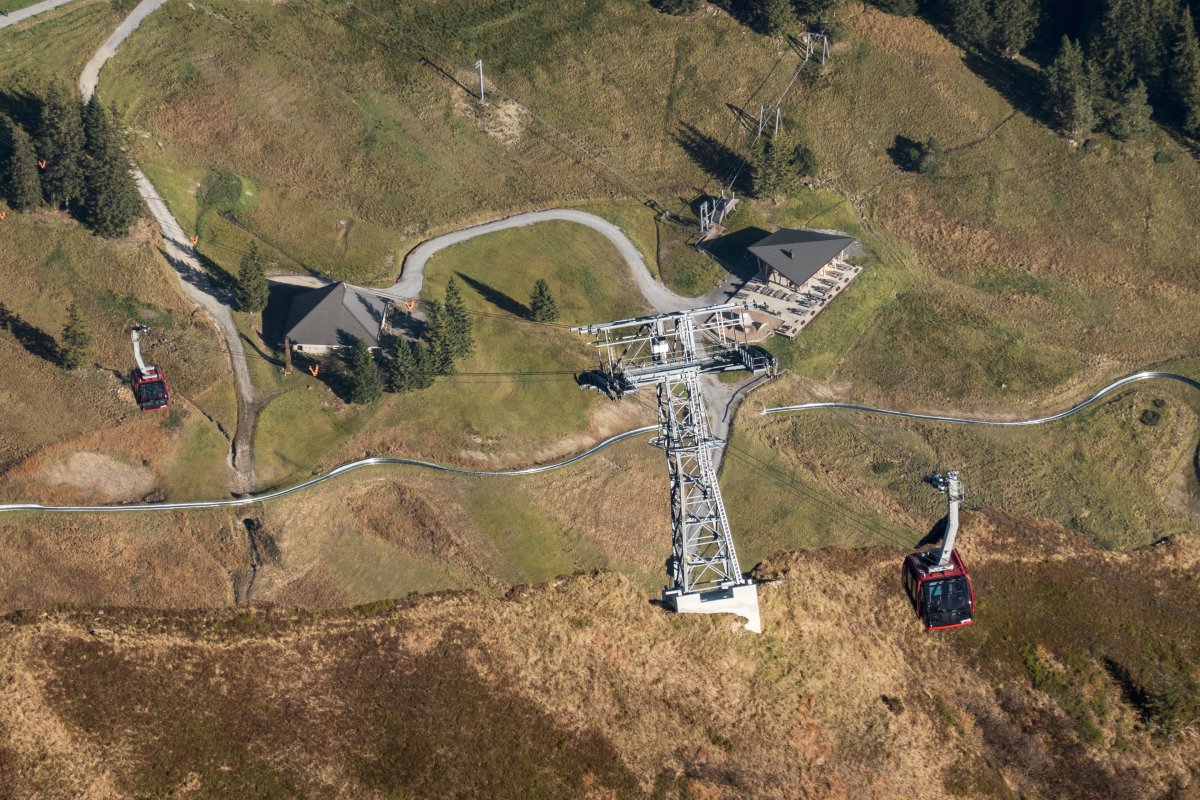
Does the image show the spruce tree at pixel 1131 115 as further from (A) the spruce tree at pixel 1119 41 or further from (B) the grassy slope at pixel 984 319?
(A) the spruce tree at pixel 1119 41

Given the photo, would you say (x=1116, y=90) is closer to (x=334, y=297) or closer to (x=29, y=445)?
(x=334, y=297)

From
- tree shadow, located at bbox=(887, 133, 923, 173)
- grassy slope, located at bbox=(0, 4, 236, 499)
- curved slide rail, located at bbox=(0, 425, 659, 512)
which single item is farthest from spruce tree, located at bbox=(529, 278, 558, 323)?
tree shadow, located at bbox=(887, 133, 923, 173)

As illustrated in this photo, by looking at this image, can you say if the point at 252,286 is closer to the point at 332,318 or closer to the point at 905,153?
the point at 332,318

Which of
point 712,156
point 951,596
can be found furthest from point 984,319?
point 951,596

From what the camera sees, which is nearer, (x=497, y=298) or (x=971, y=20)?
(x=497, y=298)

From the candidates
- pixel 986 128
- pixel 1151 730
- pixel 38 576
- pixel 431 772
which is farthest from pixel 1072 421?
pixel 38 576

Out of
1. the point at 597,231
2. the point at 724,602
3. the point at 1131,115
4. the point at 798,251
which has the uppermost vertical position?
the point at 1131,115
